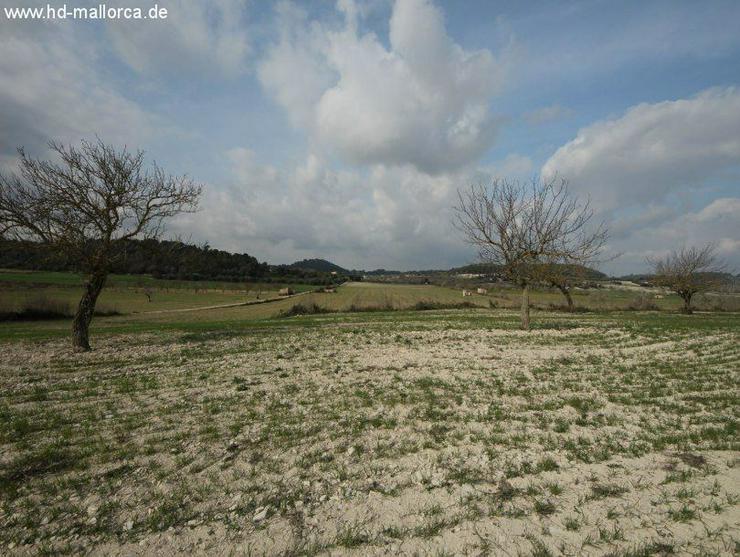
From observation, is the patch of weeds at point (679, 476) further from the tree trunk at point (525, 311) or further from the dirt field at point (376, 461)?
the tree trunk at point (525, 311)

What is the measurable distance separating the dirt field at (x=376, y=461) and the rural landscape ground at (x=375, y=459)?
3 cm

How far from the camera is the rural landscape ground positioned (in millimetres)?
3947

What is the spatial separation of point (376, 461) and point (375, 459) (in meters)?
0.07

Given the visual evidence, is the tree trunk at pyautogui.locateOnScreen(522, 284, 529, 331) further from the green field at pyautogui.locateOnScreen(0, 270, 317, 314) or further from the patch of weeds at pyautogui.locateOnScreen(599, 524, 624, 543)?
the green field at pyautogui.locateOnScreen(0, 270, 317, 314)

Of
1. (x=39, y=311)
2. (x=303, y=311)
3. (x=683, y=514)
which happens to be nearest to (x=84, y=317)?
(x=683, y=514)

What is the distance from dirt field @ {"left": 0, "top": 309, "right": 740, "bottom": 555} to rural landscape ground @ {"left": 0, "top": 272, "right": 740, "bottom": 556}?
0.09ft

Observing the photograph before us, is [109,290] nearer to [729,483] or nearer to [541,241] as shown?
[541,241]

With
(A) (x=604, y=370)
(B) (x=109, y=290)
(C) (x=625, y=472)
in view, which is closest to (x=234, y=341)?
(A) (x=604, y=370)

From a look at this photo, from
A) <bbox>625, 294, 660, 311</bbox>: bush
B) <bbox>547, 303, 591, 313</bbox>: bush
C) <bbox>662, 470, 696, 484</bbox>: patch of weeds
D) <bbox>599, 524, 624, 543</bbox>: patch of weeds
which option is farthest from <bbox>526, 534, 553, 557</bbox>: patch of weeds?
<bbox>625, 294, 660, 311</bbox>: bush

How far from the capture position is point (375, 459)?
564 cm

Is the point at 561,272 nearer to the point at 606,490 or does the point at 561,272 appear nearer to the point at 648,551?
the point at 606,490

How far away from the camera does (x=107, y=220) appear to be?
632 inches

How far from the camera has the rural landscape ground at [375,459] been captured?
3947 millimetres

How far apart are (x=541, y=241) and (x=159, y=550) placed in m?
21.7
